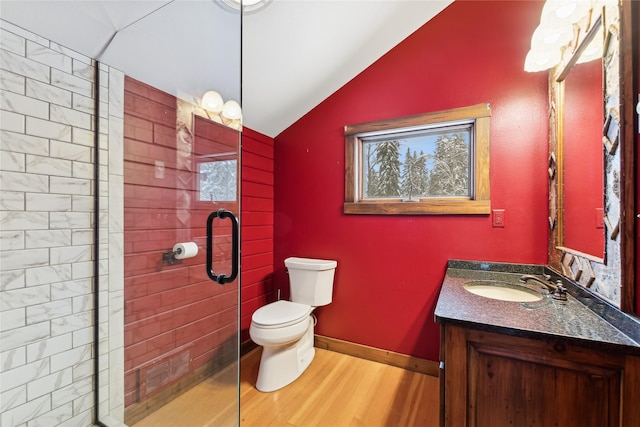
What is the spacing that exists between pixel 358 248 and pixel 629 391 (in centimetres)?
148

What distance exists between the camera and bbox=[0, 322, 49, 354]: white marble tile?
992mm

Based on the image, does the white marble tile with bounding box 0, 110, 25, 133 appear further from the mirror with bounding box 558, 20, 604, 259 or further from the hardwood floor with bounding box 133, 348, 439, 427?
the mirror with bounding box 558, 20, 604, 259

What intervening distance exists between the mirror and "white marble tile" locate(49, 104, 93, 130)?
222cm

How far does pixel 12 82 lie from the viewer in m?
1.00

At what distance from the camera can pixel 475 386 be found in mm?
903

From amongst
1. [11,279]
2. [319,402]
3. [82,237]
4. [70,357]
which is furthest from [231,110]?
[319,402]

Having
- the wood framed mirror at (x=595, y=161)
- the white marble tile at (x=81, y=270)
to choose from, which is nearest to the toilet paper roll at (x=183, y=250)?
the white marble tile at (x=81, y=270)

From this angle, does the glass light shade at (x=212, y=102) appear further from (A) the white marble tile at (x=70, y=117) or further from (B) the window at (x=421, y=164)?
(B) the window at (x=421, y=164)

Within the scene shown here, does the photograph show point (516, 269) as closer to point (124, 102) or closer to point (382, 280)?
point (382, 280)

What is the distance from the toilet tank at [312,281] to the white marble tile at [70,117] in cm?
148

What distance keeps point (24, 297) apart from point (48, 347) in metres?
0.25

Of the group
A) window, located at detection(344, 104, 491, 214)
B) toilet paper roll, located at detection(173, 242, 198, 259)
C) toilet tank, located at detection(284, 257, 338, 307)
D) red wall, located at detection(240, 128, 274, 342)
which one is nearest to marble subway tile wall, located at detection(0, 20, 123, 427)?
toilet paper roll, located at detection(173, 242, 198, 259)

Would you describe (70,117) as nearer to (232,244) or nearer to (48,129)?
(48,129)

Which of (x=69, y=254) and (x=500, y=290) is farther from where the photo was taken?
(x=500, y=290)
